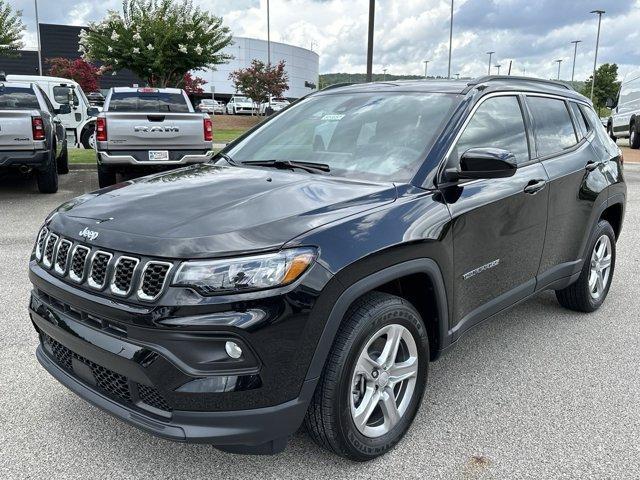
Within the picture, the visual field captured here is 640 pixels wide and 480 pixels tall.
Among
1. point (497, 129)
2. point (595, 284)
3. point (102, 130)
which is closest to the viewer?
point (497, 129)

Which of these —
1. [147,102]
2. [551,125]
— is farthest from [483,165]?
[147,102]

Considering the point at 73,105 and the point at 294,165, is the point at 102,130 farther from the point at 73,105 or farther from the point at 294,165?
the point at 73,105

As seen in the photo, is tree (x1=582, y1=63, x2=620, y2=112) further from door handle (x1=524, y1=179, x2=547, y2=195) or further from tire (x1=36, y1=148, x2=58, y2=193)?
door handle (x1=524, y1=179, x2=547, y2=195)

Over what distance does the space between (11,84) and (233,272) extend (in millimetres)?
10616

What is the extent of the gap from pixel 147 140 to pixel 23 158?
183cm

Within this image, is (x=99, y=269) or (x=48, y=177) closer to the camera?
(x=99, y=269)

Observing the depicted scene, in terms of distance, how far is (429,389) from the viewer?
3434 millimetres

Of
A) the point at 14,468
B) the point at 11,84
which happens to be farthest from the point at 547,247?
the point at 11,84

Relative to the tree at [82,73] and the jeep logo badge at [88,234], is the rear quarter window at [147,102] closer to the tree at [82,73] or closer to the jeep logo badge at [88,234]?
the jeep logo badge at [88,234]

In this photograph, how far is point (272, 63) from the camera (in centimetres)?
8200

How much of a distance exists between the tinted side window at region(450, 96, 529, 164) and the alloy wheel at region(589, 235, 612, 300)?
131 cm

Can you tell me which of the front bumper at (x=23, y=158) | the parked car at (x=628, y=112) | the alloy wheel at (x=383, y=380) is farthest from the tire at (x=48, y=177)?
the parked car at (x=628, y=112)

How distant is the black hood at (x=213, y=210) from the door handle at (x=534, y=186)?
3.65ft

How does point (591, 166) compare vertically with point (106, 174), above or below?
above
